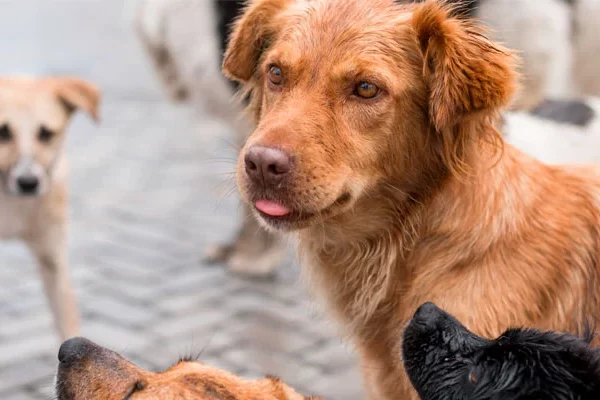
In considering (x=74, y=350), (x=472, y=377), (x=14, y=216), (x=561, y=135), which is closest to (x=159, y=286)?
(x=14, y=216)

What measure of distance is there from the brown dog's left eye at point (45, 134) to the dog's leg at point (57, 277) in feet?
1.82

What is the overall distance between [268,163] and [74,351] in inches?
36.3

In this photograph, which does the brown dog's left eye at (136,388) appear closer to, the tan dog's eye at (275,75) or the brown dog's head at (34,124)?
the tan dog's eye at (275,75)

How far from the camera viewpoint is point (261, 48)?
338cm

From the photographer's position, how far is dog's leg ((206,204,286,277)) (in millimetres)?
6613

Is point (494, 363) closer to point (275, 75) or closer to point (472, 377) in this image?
point (472, 377)

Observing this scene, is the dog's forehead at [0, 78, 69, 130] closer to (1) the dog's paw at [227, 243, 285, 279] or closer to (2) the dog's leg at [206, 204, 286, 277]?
(2) the dog's leg at [206, 204, 286, 277]

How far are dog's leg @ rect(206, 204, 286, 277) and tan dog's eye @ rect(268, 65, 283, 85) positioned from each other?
3.52 metres

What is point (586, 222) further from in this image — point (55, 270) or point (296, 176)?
point (55, 270)

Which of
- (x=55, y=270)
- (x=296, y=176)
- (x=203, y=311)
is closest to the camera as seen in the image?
(x=296, y=176)

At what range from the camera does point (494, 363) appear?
7.93 ft

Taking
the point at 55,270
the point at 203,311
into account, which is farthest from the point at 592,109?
the point at 55,270

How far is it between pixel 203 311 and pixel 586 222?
11.4 feet

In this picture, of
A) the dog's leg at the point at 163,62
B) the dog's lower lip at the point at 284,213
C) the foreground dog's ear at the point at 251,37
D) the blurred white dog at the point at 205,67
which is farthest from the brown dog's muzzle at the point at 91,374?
the dog's leg at the point at 163,62
